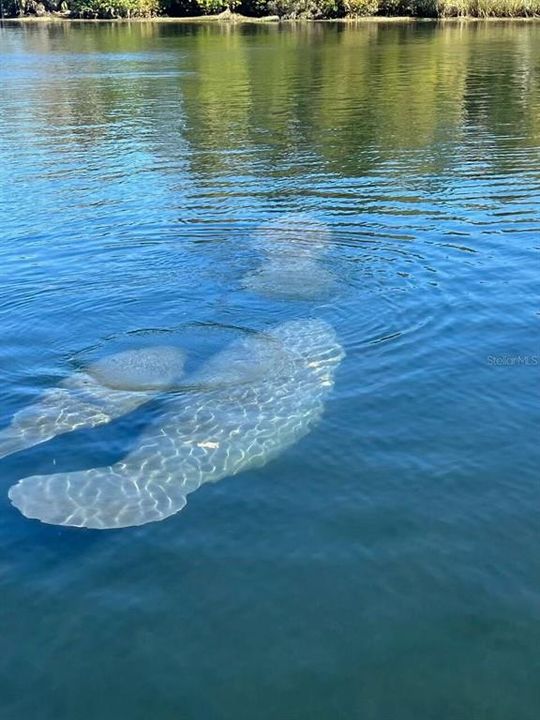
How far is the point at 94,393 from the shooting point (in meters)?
11.3

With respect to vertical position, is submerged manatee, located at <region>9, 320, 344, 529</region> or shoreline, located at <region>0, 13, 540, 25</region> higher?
shoreline, located at <region>0, 13, 540, 25</region>

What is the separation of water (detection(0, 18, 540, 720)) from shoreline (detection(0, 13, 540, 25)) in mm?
74598

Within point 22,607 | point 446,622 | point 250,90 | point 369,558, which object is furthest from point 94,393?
point 250,90

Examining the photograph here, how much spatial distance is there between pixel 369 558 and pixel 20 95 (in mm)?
43580

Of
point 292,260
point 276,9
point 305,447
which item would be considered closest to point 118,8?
point 276,9

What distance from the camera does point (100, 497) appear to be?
29.1 ft

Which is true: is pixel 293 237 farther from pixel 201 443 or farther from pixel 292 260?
pixel 201 443

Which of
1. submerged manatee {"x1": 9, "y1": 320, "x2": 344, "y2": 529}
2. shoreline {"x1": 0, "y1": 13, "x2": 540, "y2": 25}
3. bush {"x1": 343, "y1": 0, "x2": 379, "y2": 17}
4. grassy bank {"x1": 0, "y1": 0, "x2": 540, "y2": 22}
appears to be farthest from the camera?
bush {"x1": 343, "y1": 0, "x2": 379, "y2": 17}

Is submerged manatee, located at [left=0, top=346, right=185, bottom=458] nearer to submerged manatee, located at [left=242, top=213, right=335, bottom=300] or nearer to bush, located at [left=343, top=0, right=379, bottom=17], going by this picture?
submerged manatee, located at [left=242, top=213, right=335, bottom=300]

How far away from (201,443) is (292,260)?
7.92 meters

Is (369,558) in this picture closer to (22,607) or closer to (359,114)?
(22,607)

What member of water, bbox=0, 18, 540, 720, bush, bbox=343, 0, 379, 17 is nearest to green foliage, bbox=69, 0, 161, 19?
bush, bbox=343, 0, 379, 17

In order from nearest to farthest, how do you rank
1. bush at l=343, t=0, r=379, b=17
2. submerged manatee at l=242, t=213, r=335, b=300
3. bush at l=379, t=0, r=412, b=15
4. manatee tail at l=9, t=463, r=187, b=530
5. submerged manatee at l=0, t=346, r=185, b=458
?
manatee tail at l=9, t=463, r=187, b=530 < submerged manatee at l=0, t=346, r=185, b=458 < submerged manatee at l=242, t=213, r=335, b=300 < bush at l=379, t=0, r=412, b=15 < bush at l=343, t=0, r=379, b=17

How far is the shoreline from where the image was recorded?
95.5m
